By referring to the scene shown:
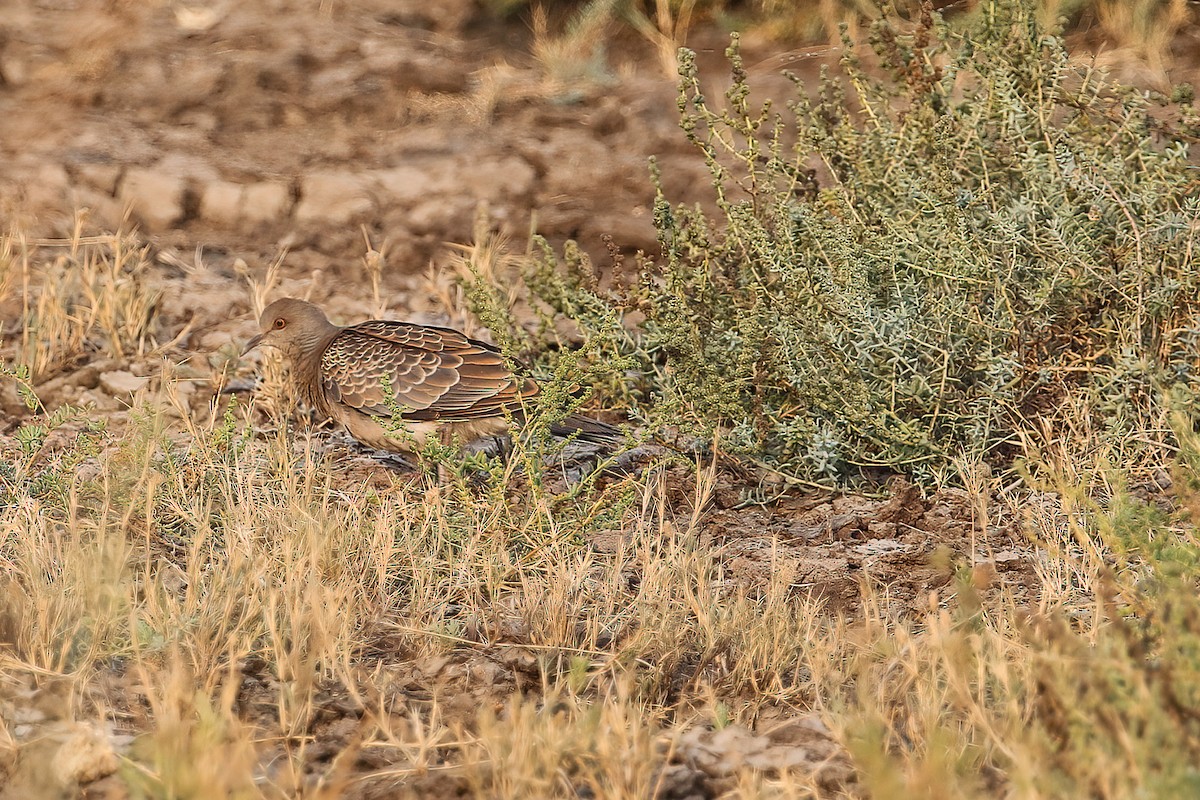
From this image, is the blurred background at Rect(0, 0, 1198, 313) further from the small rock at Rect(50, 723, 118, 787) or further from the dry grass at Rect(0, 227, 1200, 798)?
the small rock at Rect(50, 723, 118, 787)

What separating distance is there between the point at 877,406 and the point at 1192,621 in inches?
95.9

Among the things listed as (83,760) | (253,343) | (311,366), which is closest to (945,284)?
(311,366)

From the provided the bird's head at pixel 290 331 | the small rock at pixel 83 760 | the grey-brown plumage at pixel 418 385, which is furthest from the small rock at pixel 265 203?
the small rock at pixel 83 760

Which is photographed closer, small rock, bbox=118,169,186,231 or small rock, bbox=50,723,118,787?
small rock, bbox=50,723,118,787

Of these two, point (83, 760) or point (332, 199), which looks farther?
point (332, 199)

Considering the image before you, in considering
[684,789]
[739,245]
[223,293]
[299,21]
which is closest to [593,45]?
[299,21]

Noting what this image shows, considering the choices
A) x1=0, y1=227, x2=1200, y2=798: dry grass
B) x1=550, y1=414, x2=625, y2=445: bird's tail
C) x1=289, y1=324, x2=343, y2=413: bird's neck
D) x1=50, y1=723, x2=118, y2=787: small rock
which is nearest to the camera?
x1=0, y1=227, x2=1200, y2=798: dry grass

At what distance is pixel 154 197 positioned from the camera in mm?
7445

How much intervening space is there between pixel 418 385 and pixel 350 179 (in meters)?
2.52

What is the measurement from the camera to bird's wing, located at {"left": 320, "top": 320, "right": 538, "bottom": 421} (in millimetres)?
5500

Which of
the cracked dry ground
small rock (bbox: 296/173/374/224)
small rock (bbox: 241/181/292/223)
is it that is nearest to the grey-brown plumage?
the cracked dry ground

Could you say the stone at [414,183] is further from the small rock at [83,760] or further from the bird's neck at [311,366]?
the small rock at [83,760]

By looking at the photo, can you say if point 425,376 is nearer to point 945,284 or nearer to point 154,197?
point 945,284

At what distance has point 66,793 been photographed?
9.17 feet
